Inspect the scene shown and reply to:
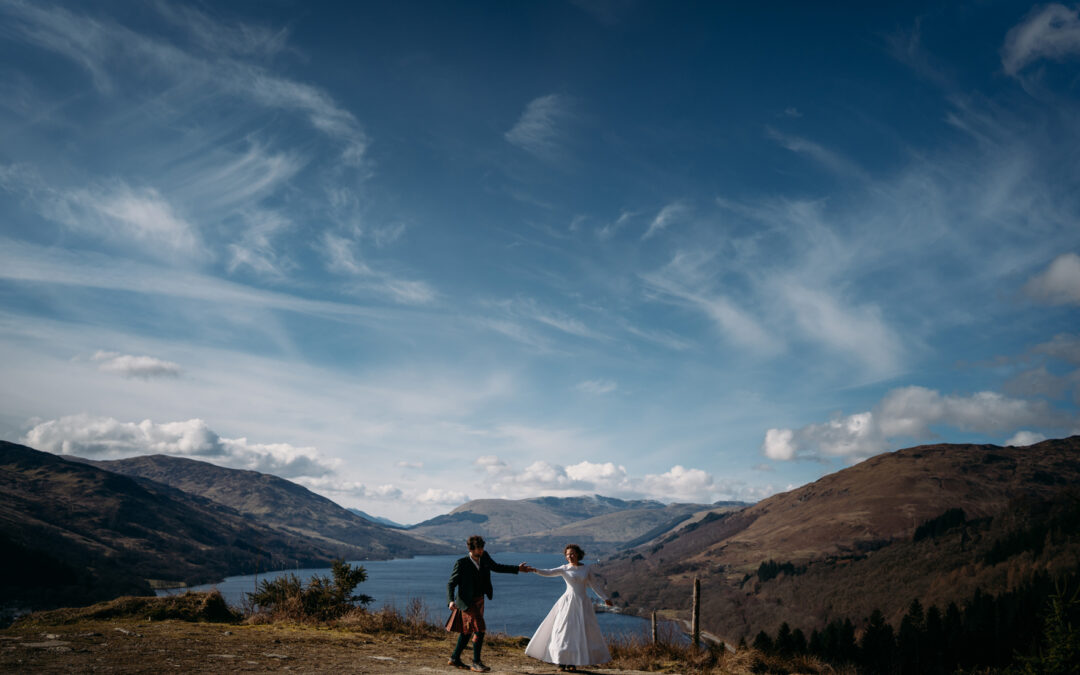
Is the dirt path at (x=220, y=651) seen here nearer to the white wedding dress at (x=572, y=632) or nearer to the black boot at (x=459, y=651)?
the black boot at (x=459, y=651)

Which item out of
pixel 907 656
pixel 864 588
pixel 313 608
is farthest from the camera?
pixel 864 588

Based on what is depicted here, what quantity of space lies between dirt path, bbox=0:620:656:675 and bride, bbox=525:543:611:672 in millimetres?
431

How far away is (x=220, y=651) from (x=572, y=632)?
670cm

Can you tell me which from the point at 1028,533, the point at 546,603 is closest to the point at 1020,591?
the point at 1028,533

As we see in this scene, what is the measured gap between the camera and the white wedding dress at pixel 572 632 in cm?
1170

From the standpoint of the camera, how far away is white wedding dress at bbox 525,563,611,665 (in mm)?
11695

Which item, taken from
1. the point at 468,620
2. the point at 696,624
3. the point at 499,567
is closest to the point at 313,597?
the point at 499,567

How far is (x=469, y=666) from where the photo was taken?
11.5 metres

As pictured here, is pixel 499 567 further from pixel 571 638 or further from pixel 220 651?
pixel 220 651

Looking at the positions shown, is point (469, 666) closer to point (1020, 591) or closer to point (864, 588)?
Answer: point (1020, 591)

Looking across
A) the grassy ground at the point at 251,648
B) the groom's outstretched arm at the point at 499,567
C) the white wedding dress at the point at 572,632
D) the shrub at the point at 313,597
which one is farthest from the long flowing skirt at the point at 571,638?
the shrub at the point at 313,597

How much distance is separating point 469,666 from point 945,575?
698 feet

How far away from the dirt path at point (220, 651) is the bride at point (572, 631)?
1.41 ft

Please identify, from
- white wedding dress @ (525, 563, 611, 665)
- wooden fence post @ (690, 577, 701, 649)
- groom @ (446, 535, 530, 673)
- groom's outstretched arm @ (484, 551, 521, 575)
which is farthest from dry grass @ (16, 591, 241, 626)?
wooden fence post @ (690, 577, 701, 649)
